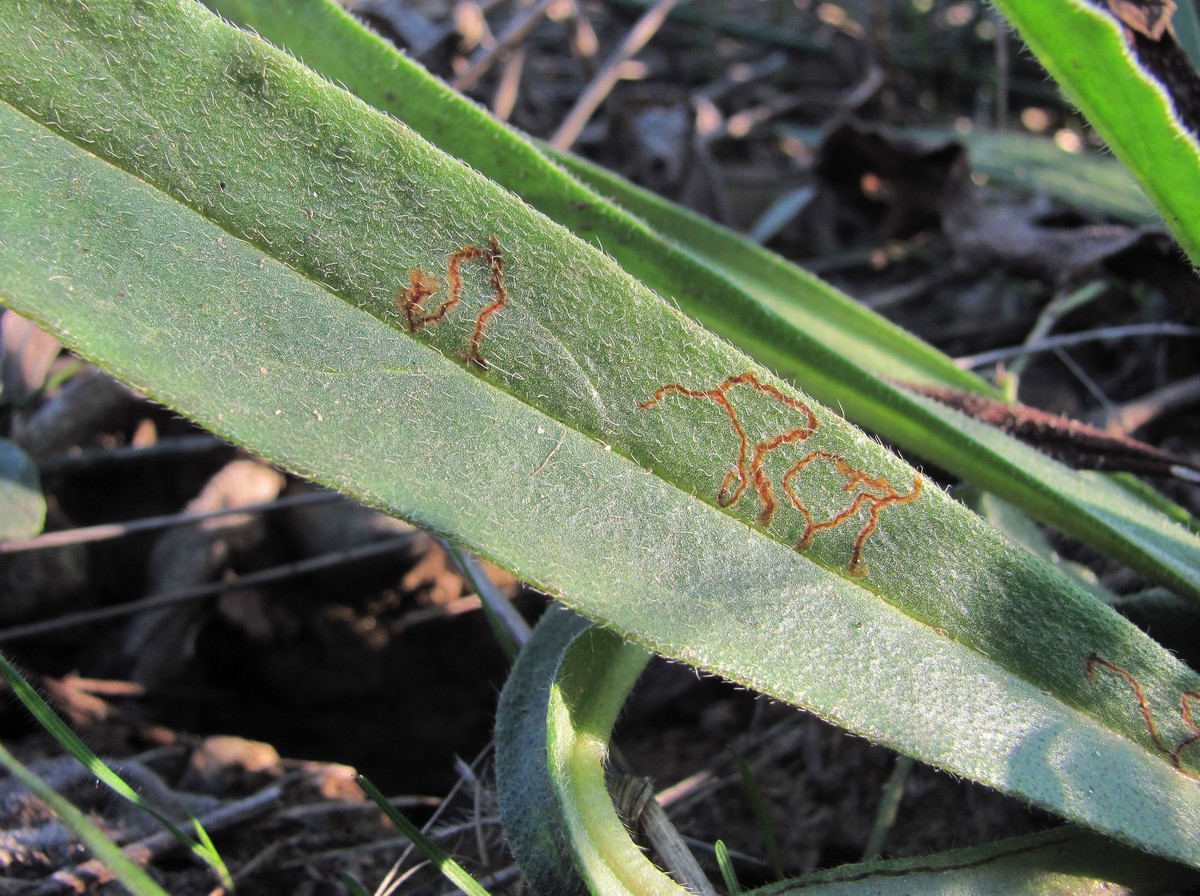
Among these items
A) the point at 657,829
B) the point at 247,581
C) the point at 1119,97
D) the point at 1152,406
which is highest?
the point at 1119,97

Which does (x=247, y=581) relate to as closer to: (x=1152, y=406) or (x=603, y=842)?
(x=603, y=842)

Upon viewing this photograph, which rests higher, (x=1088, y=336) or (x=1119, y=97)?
(x=1119, y=97)

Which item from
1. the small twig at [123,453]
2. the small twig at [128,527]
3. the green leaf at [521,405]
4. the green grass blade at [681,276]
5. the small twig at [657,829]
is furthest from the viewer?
the small twig at [123,453]

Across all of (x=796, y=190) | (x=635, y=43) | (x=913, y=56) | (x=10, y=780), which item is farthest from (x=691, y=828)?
(x=913, y=56)

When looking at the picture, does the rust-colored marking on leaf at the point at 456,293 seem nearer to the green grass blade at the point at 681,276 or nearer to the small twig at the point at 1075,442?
the green grass blade at the point at 681,276

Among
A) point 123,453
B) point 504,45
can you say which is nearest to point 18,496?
point 123,453

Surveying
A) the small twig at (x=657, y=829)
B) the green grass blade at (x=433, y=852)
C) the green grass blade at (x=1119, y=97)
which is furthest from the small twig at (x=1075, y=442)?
the green grass blade at (x=433, y=852)
